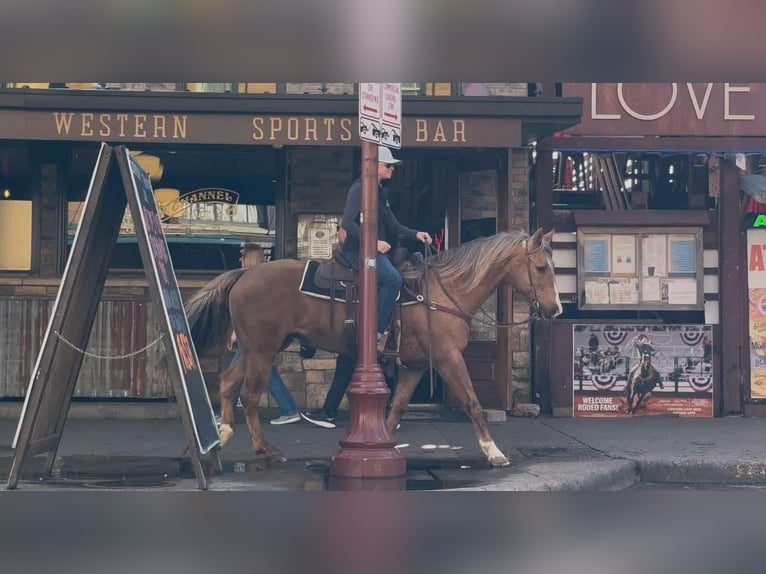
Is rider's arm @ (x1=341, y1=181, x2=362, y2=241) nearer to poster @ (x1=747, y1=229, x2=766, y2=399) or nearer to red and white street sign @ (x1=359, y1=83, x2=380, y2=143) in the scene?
red and white street sign @ (x1=359, y1=83, x2=380, y2=143)

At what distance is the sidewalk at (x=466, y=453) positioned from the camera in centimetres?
770

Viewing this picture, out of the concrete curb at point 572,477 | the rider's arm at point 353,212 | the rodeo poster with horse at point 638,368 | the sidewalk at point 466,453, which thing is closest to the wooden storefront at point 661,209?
the rodeo poster with horse at point 638,368

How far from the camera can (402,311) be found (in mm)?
8680

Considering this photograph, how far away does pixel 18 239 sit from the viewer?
1134 cm

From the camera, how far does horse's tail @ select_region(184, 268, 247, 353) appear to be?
8.44 metres

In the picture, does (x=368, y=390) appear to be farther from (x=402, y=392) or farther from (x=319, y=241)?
→ (x=319, y=241)

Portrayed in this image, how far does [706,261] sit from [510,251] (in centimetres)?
415

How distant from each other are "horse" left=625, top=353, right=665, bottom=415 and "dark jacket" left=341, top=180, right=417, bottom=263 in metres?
4.04

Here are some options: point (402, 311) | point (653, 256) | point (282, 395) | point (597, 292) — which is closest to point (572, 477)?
point (402, 311)

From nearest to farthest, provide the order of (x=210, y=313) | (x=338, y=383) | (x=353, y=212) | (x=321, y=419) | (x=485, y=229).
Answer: (x=353, y=212), (x=210, y=313), (x=338, y=383), (x=321, y=419), (x=485, y=229)

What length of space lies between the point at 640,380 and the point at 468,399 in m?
3.93

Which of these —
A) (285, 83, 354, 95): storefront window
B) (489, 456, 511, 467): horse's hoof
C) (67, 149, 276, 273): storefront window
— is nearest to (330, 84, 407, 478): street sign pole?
(489, 456, 511, 467): horse's hoof
